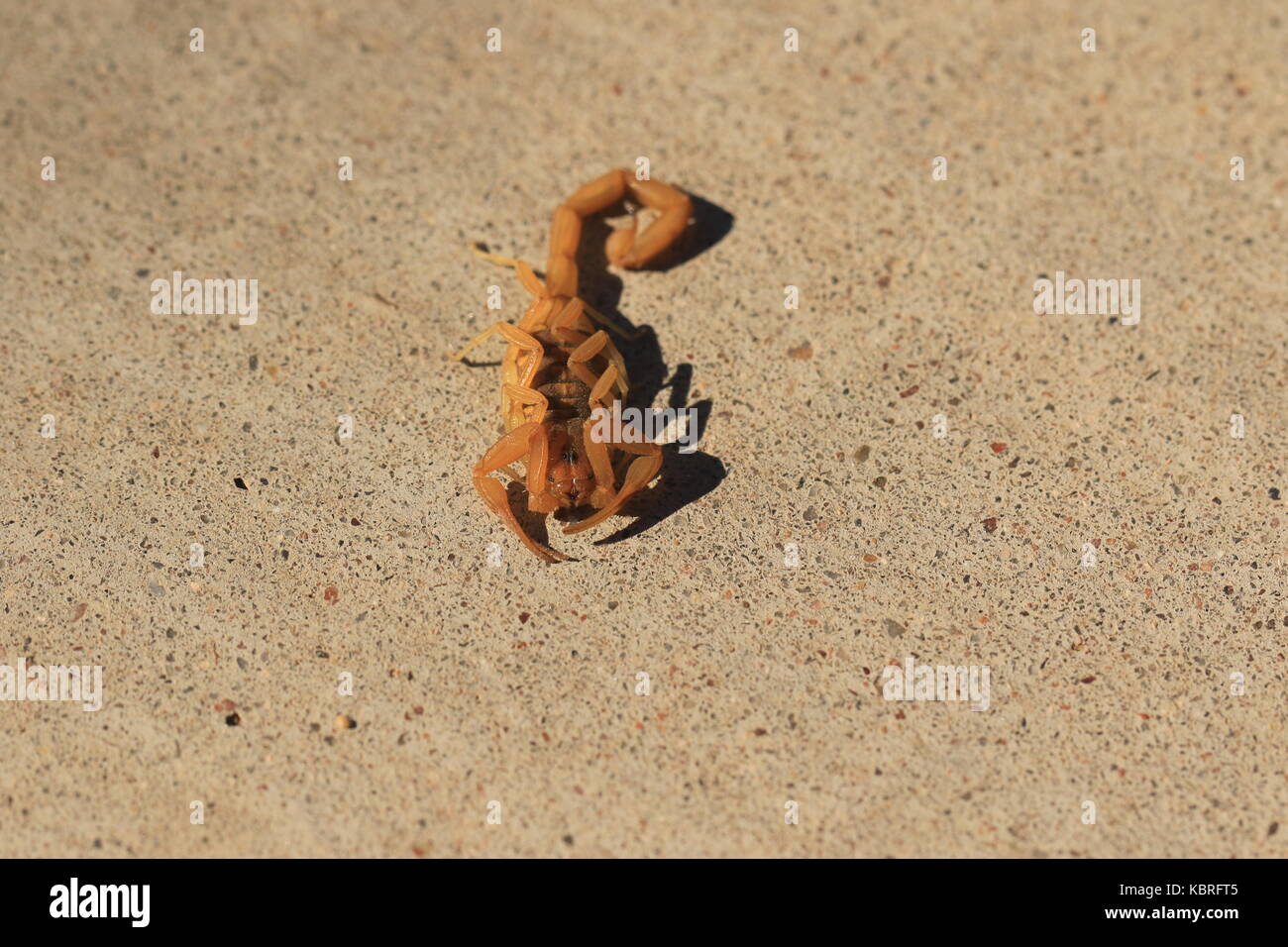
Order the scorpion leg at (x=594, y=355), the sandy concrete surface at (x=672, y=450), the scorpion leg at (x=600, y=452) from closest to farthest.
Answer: the sandy concrete surface at (x=672, y=450) → the scorpion leg at (x=600, y=452) → the scorpion leg at (x=594, y=355)

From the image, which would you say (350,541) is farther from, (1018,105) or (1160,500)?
(1018,105)

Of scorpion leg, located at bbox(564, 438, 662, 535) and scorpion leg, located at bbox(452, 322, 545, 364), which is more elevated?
scorpion leg, located at bbox(452, 322, 545, 364)

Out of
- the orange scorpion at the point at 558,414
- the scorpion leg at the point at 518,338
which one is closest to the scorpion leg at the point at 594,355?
the orange scorpion at the point at 558,414

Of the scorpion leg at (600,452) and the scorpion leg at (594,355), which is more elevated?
the scorpion leg at (594,355)

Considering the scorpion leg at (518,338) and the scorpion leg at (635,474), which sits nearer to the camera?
the scorpion leg at (635,474)

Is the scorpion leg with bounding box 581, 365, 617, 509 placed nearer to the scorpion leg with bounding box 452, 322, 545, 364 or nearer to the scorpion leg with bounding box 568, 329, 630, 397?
the scorpion leg with bounding box 568, 329, 630, 397

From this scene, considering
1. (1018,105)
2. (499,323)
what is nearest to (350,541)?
(499,323)

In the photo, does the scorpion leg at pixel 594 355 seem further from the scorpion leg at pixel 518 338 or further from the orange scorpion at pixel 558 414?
the scorpion leg at pixel 518 338

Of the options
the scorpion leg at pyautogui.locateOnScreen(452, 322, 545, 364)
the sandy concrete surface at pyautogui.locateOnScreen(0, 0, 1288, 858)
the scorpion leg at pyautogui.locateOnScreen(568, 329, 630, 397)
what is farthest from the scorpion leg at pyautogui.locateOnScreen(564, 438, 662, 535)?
the scorpion leg at pyautogui.locateOnScreen(452, 322, 545, 364)
